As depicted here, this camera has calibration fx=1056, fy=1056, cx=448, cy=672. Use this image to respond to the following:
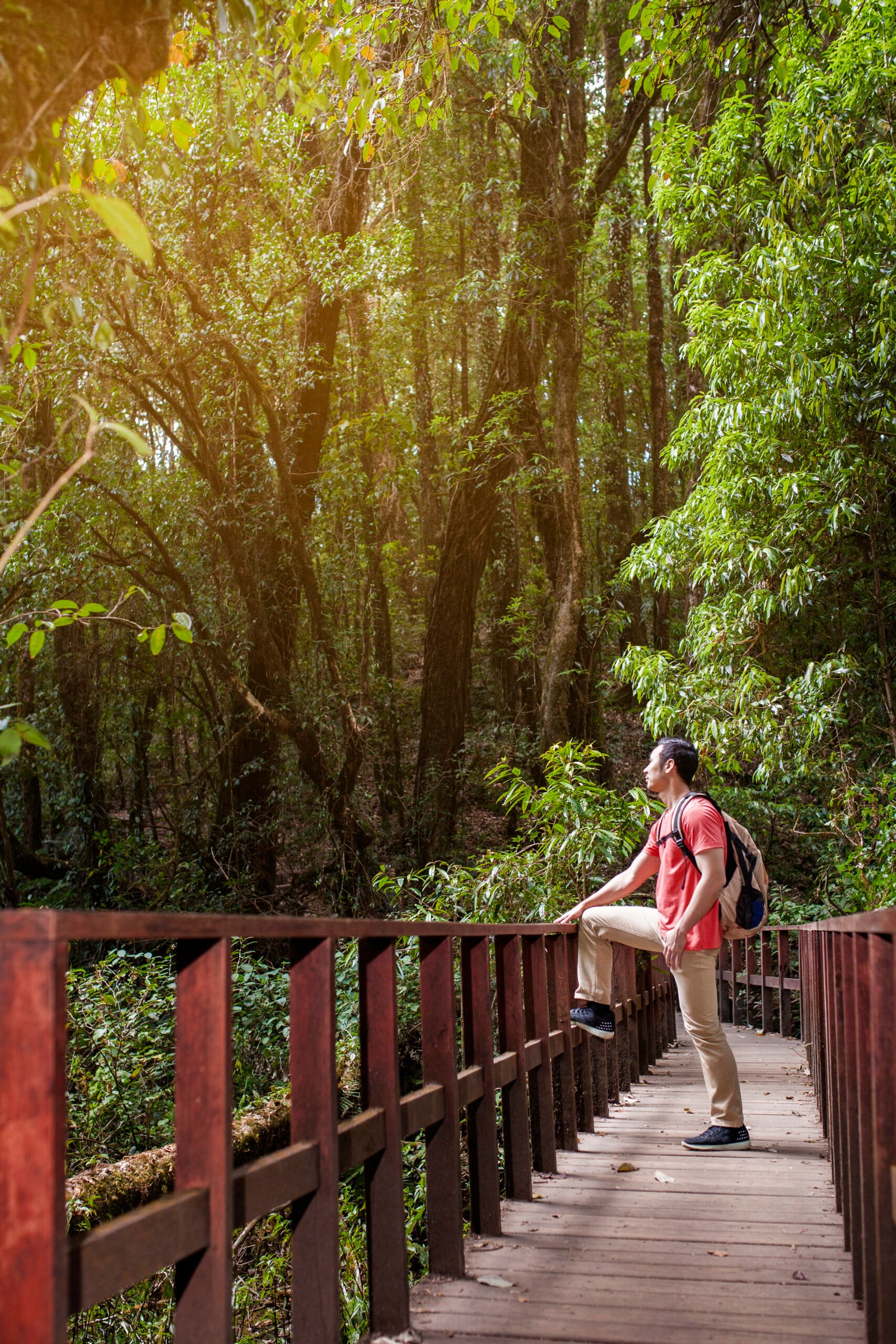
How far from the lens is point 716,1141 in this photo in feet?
14.5

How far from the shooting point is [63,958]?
128 centimetres

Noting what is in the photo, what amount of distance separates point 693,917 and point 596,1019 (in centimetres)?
88

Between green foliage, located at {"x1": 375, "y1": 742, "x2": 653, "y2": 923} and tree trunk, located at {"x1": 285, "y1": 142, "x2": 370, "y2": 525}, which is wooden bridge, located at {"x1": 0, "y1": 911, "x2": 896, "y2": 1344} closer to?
green foliage, located at {"x1": 375, "y1": 742, "x2": 653, "y2": 923}

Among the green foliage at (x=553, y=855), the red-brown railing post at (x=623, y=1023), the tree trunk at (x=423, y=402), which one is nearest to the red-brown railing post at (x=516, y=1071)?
the red-brown railing post at (x=623, y=1023)

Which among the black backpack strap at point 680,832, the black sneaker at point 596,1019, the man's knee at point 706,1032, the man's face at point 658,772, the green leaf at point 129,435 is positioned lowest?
the black sneaker at point 596,1019

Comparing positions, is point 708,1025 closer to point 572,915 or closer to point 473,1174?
point 572,915

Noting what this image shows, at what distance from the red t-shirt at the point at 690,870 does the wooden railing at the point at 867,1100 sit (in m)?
0.87

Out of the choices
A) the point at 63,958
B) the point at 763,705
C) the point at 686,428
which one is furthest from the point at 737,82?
the point at 63,958

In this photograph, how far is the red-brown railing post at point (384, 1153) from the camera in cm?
239

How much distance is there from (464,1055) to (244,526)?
31.8ft

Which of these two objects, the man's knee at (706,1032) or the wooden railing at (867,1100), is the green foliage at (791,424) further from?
the wooden railing at (867,1100)

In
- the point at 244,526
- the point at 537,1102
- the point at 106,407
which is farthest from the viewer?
the point at 244,526

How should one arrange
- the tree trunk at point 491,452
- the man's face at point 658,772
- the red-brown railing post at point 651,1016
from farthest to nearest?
1. the tree trunk at point 491,452
2. the red-brown railing post at point 651,1016
3. the man's face at point 658,772

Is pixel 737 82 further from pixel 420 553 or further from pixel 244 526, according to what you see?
pixel 420 553
